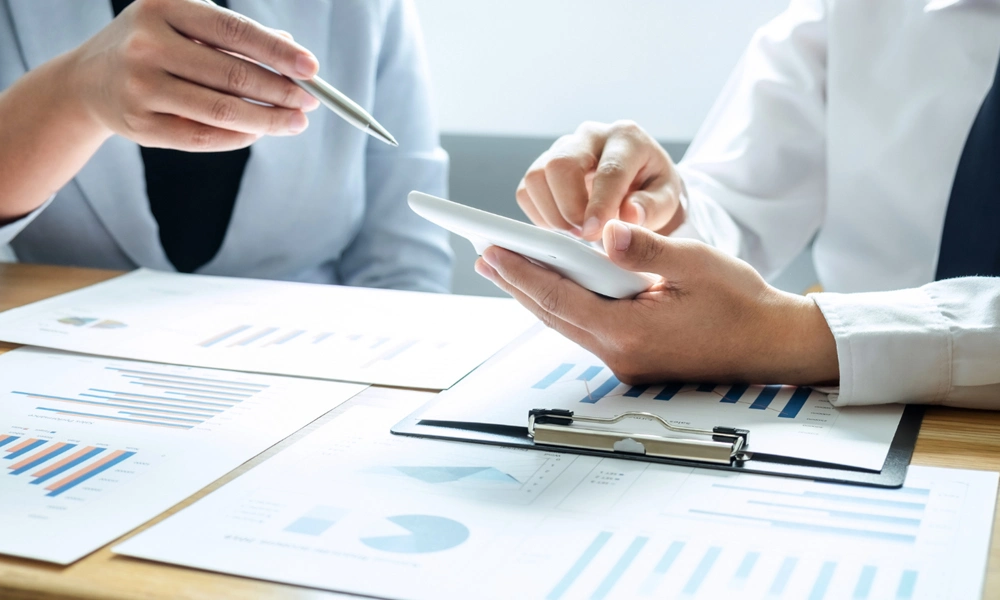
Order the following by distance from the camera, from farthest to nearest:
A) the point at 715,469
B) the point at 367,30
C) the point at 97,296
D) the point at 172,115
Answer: the point at 367,30 → the point at 97,296 → the point at 172,115 → the point at 715,469

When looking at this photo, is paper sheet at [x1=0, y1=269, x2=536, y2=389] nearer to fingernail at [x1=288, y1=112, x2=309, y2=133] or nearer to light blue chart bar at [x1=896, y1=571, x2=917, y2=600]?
fingernail at [x1=288, y1=112, x2=309, y2=133]

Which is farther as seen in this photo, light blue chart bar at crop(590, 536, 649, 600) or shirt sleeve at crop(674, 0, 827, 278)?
shirt sleeve at crop(674, 0, 827, 278)

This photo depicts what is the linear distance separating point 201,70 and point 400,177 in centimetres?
56

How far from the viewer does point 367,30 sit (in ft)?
4.07

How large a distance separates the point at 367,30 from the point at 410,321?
0.54 meters

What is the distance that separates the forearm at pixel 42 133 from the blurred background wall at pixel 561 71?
0.91 metres

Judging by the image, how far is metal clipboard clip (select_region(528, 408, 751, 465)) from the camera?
540 mm

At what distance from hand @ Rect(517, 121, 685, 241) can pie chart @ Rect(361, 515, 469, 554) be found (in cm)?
37

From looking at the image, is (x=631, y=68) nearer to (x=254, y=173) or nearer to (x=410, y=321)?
(x=254, y=173)

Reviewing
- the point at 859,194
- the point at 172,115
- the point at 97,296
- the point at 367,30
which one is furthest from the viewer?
the point at 367,30

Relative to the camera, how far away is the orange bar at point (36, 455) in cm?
55

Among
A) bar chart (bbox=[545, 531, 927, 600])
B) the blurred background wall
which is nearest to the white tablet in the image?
bar chart (bbox=[545, 531, 927, 600])

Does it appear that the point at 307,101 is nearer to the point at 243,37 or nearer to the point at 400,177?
the point at 243,37

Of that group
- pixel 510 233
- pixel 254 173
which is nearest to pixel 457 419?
pixel 510 233
